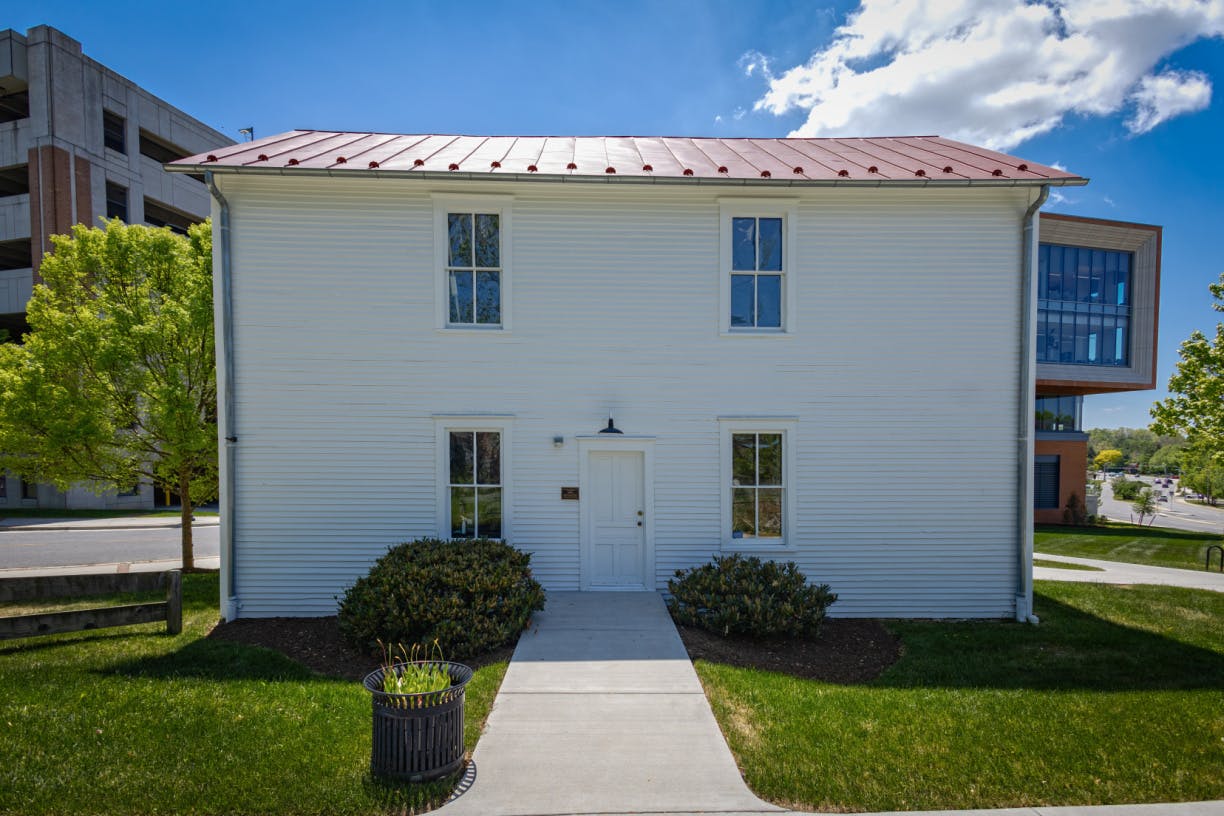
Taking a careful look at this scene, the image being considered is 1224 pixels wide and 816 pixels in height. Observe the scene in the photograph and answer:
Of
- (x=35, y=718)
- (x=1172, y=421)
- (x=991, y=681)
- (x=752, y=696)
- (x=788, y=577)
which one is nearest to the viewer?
(x=35, y=718)

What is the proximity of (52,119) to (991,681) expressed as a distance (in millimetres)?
34069

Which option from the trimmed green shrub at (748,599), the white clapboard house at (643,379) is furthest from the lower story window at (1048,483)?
the trimmed green shrub at (748,599)

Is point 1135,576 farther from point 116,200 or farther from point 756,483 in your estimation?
point 116,200

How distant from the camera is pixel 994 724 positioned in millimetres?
5176

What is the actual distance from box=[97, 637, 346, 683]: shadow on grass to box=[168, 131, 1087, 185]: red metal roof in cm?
623

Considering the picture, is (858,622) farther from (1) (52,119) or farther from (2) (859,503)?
(1) (52,119)

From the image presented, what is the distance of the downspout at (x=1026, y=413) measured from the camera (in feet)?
28.2

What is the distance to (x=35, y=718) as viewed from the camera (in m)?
5.05

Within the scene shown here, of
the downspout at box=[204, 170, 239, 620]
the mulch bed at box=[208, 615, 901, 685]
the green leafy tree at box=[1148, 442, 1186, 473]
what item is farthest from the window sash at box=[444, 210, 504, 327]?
the green leafy tree at box=[1148, 442, 1186, 473]

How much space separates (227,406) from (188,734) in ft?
15.6

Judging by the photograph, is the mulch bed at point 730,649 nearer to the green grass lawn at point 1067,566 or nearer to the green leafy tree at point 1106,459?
the green grass lawn at point 1067,566

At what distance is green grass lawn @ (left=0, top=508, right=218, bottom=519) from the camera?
22281 mm

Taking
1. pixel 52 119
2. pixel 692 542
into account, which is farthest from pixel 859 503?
pixel 52 119

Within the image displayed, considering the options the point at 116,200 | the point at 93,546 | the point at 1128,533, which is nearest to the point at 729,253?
the point at 93,546
